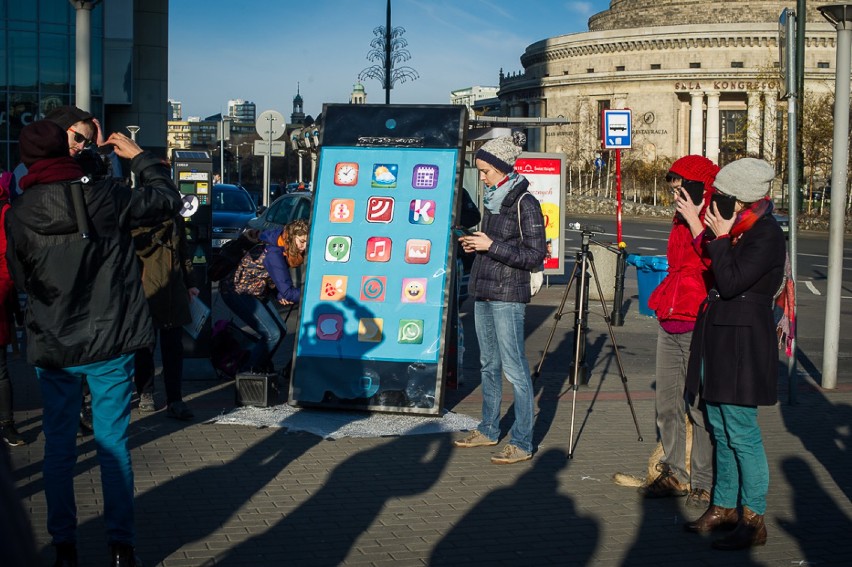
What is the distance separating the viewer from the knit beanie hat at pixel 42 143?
4.99 metres

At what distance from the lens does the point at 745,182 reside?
562 cm

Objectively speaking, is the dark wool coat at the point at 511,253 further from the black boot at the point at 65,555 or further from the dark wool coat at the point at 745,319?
the black boot at the point at 65,555

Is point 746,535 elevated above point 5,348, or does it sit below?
below

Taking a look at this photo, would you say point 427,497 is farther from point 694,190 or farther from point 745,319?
point 694,190

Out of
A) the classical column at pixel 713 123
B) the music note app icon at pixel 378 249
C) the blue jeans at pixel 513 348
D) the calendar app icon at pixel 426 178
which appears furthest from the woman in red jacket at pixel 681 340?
the classical column at pixel 713 123

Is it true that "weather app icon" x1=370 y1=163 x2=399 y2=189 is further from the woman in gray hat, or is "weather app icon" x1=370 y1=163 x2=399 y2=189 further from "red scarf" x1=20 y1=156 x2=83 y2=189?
"red scarf" x1=20 y1=156 x2=83 y2=189

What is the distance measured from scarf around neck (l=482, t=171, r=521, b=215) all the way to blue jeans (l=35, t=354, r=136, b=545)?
3206 millimetres

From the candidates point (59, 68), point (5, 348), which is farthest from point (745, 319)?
point (59, 68)

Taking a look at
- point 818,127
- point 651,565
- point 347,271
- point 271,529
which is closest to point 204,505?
point 271,529

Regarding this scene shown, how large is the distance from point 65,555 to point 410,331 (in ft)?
13.7

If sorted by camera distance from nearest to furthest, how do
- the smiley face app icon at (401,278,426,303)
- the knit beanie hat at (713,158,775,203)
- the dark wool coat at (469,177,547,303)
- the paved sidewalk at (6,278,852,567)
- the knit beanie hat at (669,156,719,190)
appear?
the paved sidewalk at (6,278,852,567), the knit beanie hat at (713,158,775,203), the knit beanie hat at (669,156,719,190), the dark wool coat at (469,177,547,303), the smiley face app icon at (401,278,426,303)

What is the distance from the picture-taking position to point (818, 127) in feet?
171

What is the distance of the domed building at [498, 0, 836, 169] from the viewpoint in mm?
90500

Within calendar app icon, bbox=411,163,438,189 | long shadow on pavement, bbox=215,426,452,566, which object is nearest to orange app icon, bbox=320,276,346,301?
calendar app icon, bbox=411,163,438,189
